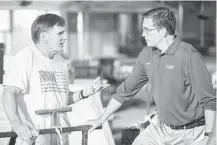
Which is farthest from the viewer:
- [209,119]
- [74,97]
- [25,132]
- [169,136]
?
[74,97]

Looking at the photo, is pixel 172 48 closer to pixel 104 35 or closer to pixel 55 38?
pixel 55 38

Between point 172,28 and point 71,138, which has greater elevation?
point 172,28

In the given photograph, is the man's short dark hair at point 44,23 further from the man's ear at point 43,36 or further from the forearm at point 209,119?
the forearm at point 209,119

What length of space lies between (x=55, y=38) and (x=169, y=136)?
3.80 feet

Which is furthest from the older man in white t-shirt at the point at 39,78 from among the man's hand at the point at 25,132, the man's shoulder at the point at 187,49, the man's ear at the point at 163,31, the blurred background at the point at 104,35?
the man's shoulder at the point at 187,49

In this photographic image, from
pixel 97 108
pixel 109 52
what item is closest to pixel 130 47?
pixel 109 52

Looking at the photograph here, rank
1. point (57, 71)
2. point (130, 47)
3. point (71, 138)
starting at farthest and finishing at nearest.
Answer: point (130, 47) → point (71, 138) → point (57, 71)

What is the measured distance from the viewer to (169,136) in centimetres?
341

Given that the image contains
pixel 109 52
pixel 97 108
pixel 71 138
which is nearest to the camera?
pixel 71 138

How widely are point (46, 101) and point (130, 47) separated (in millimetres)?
28258

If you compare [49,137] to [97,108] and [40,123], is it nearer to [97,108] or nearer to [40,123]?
[40,123]

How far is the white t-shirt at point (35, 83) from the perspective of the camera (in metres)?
3.03

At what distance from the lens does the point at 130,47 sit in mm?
31281

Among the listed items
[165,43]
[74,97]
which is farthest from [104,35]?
[165,43]
